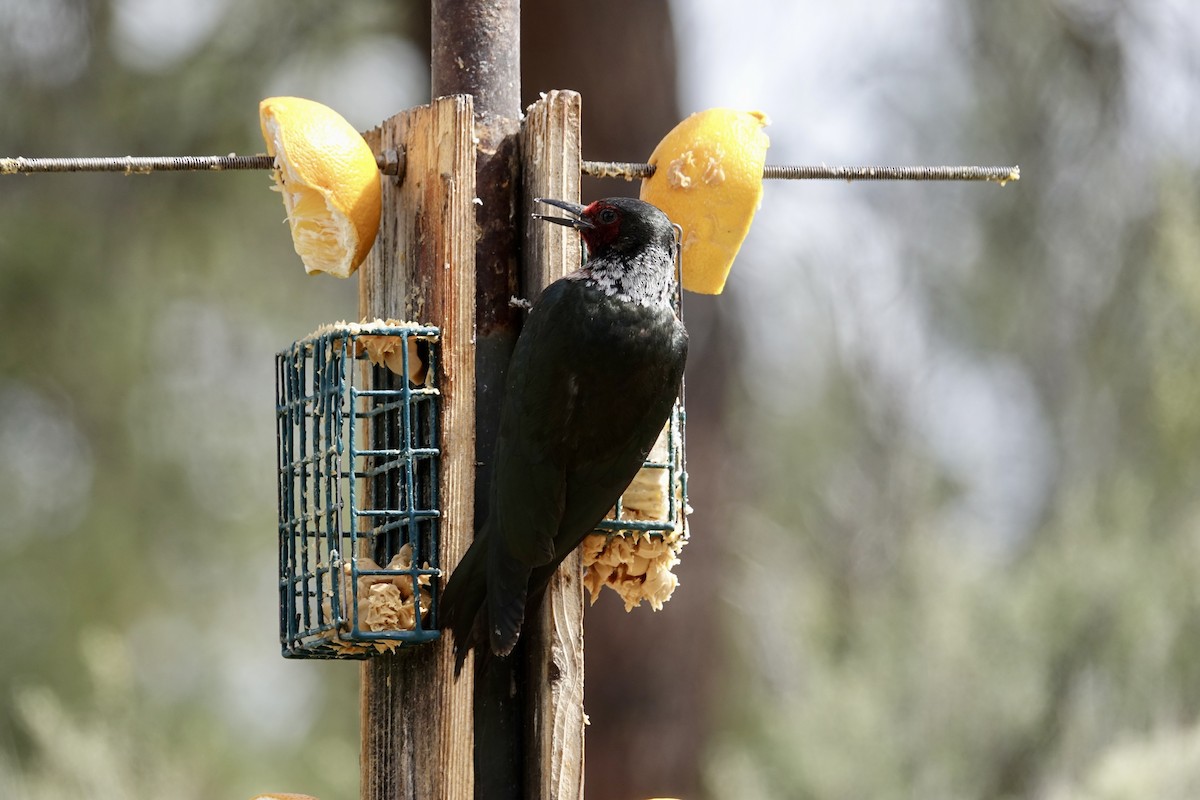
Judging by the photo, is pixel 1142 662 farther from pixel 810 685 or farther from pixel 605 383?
pixel 605 383

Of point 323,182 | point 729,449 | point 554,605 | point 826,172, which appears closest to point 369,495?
point 554,605

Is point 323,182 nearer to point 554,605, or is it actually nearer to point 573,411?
point 573,411

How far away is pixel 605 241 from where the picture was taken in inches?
123

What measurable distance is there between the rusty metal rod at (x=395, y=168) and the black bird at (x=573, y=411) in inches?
2.9

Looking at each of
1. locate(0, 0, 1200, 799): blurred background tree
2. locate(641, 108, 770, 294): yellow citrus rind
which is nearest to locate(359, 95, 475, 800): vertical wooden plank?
locate(641, 108, 770, 294): yellow citrus rind

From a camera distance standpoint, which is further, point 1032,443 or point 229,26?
point 1032,443

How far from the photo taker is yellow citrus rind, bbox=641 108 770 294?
3082 mm

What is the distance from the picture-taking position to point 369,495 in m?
3.08

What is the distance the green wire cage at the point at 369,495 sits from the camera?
288cm

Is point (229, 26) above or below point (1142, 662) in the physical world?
above

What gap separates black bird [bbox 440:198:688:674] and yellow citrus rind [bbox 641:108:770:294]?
67mm

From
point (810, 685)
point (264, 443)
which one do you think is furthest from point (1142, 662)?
point (264, 443)

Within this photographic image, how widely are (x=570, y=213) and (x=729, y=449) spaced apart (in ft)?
13.0

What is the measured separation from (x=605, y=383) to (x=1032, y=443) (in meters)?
5.39
